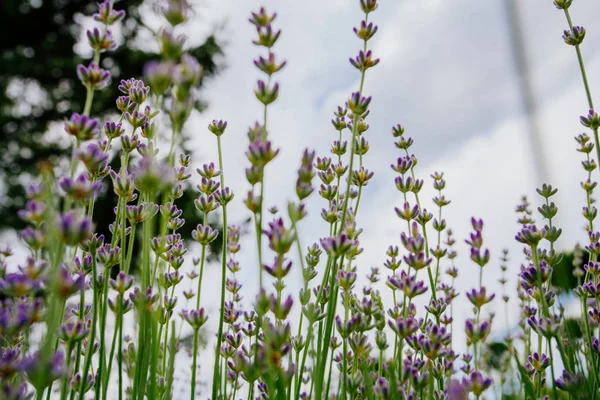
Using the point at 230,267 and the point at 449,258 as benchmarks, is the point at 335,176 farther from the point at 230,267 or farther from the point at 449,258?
the point at 449,258

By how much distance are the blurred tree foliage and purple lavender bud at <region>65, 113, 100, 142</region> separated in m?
10.3

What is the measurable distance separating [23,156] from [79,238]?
12.2 metres

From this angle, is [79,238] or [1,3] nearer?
[79,238]

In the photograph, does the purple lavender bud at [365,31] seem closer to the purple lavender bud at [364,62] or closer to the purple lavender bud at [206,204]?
the purple lavender bud at [364,62]

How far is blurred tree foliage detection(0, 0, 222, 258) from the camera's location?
36.4ft

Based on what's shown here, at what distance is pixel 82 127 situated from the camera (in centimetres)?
97

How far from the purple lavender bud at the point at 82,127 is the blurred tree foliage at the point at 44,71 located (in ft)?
33.9

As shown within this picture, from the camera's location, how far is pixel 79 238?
80 cm

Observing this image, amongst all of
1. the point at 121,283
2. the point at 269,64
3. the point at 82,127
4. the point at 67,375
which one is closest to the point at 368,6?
the point at 269,64

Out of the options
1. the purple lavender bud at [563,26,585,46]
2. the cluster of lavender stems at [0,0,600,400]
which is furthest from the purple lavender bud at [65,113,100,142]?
the purple lavender bud at [563,26,585,46]

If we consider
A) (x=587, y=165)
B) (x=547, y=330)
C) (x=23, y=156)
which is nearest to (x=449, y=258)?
(x=587, y=165)

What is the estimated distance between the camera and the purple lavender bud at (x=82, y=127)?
0.97 metres

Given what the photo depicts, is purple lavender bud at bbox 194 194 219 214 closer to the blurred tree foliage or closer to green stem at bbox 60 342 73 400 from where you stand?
green stem at bbox 60 342 73 400

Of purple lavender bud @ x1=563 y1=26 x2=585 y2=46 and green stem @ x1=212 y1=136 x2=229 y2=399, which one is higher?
purple lavender bud @ x1=563 y1=26 x2=585 y2=46
